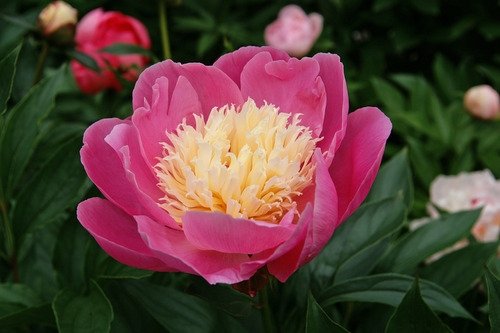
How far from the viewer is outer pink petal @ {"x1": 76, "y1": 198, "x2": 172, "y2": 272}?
0.52 metres

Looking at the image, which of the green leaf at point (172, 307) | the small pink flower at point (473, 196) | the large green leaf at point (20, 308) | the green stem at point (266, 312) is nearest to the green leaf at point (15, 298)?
the large green leaf at point (20, 308)

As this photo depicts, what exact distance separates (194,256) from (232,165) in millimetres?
69

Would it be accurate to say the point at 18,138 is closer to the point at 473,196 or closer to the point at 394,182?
the point at 394,182

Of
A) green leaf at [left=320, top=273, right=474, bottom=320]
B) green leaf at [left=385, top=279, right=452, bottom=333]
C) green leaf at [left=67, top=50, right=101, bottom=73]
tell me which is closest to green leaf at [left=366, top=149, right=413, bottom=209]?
green leaf at [left=320, top=273, right=474, bottom=320]

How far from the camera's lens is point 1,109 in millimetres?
651

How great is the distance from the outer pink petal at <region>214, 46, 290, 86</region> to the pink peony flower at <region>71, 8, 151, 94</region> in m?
0.70

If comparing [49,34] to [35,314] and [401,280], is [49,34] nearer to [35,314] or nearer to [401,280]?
[35,314]

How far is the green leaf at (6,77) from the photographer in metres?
0.66

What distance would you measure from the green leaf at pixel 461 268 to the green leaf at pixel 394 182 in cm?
7

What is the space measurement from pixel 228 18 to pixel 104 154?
123 centimetres

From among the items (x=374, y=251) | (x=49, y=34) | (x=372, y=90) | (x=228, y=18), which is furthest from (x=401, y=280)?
(x=228, y=18)

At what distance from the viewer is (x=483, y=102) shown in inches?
52.7

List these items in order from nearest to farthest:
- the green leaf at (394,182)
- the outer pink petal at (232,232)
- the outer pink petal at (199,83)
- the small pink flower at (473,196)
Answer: the outer pink petal at (232,232) → the outer pink petal at (199,83) → the green leaf at (394,182) → the small pink flower at (473,196)

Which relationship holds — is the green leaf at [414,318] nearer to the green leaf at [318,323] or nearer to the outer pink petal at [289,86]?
the green leaf at [318,323]
